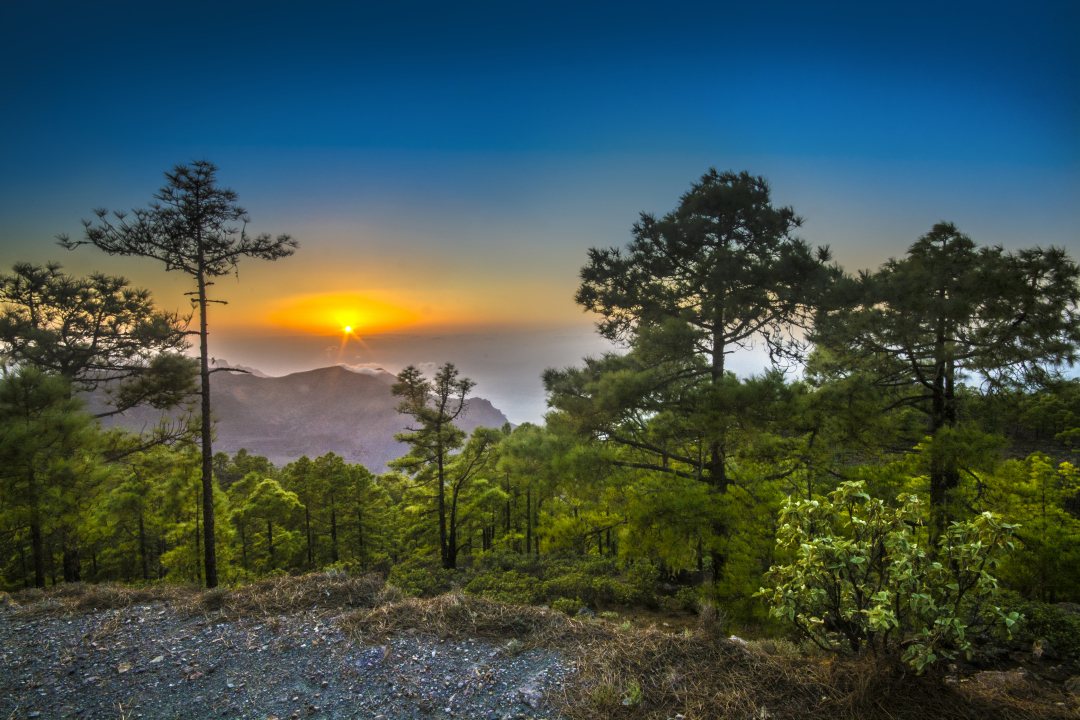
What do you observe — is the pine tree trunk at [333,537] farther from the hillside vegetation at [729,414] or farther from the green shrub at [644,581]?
the green shrub at [644,581]

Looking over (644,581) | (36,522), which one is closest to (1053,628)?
(644,581)

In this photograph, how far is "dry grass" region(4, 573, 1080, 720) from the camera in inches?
126

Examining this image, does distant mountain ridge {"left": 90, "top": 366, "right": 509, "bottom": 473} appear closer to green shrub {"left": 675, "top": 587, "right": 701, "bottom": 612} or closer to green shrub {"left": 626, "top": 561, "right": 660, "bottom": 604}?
green shrub {"left": 626, "top": 561, "right": 660, "bottom": 604}

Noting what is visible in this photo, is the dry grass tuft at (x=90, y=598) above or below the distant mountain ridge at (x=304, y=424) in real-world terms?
above

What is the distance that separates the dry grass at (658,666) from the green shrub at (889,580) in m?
0.32

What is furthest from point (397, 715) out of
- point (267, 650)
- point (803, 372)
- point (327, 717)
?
point (803, 372)

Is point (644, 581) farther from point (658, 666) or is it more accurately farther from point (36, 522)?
point (36, 522)

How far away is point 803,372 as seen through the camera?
9336mm

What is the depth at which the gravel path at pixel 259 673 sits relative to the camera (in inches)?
138

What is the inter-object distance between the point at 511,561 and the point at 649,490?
10.2 m

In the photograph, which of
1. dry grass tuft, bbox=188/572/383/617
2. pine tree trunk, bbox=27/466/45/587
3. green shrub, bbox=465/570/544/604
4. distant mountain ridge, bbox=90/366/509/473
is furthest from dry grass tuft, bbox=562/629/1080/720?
distant mountain ridge, bbox=90/366/509/473

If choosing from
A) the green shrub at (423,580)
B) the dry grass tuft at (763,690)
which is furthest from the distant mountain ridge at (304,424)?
the dry grass tuft at (763,690)

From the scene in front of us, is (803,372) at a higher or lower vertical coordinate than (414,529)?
higher

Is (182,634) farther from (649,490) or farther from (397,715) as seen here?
(649,490)
